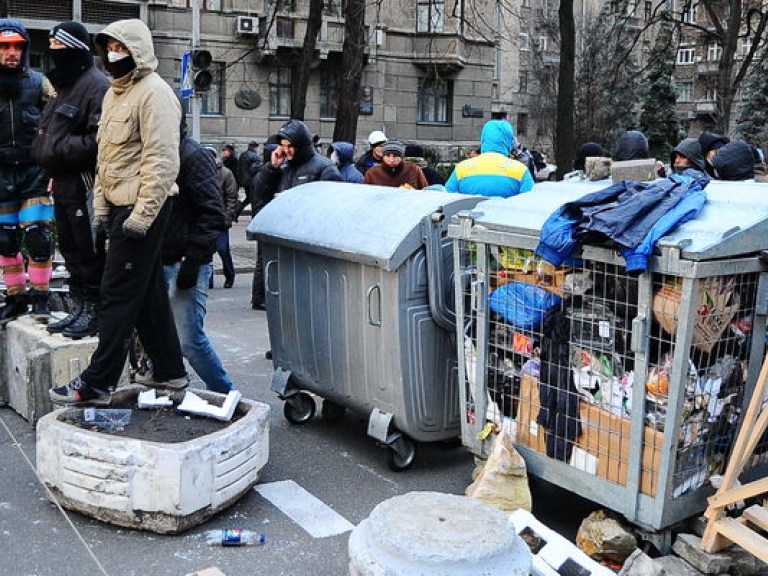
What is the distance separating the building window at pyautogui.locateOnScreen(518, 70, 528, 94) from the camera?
165 feet

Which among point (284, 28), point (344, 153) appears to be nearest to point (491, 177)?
point (344, 153)

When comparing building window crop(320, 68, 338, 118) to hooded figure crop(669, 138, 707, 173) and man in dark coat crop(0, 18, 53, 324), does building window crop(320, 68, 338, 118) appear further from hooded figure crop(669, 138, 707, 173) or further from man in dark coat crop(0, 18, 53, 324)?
man in dark coat crop(0, 18, 53, 324)

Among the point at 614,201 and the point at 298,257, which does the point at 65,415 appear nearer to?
the point at 298,257

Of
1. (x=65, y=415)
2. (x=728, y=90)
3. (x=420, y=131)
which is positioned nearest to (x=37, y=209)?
(x=65, y=415)

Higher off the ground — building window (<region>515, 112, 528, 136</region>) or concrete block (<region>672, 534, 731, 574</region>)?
building window (<region>515, 112, 528, 136</region>)

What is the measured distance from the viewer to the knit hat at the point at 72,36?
5.24 meters

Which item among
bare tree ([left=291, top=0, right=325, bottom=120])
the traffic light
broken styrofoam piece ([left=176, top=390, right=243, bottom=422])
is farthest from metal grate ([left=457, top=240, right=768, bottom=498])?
bare tree ([left=291, top=0, right=325, bottom=120])

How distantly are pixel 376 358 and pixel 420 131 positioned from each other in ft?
97.6

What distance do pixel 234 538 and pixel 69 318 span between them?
2.21m

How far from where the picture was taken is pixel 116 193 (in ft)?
15.4

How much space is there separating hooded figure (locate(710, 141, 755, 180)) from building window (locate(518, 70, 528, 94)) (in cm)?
4458

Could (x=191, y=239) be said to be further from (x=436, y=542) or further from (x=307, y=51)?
(x=307, y=51)

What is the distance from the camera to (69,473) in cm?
421

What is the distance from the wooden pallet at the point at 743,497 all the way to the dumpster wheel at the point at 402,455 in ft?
5.82
